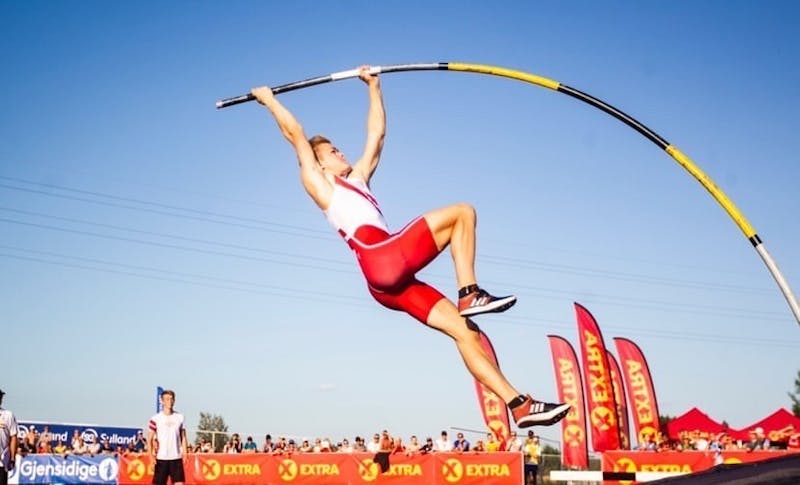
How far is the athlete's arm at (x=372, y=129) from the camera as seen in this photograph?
24.8ft

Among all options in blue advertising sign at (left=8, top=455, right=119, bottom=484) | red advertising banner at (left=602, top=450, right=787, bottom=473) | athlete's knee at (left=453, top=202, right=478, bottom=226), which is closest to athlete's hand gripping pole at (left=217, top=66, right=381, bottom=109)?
athlete's knee at (left=453, top=202, right=478, bottom=226)

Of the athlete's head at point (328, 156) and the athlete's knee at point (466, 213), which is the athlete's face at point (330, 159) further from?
the athlete's knee at point (466, 213)

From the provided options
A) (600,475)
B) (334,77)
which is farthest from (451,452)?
(334,77)

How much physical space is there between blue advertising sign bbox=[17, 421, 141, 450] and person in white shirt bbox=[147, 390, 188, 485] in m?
21.0

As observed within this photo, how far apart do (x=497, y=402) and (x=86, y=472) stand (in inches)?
506

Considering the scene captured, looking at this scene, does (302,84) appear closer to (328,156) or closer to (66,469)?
(328,156)

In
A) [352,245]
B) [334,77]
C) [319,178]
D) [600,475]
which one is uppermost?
[334,77]

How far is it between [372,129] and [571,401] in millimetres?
22439

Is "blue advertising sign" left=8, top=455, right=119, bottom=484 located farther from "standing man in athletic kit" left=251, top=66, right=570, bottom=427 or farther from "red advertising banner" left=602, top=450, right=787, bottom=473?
"standing man in athletic kit" left=251, top=66, right=570, bottom=427

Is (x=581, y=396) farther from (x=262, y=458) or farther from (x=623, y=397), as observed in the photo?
(x=262, y=458)

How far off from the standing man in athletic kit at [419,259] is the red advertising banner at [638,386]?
2676 cm

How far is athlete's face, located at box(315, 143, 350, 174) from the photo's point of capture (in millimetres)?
7355

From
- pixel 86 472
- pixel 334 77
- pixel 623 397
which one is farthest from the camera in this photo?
pixel 623 397

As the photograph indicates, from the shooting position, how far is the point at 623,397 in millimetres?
32562
